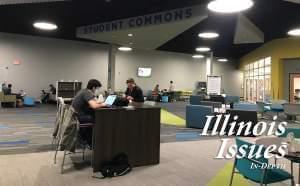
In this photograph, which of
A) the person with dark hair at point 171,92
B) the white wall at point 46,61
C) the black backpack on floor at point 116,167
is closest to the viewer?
the black backpack on floor at point 116,167

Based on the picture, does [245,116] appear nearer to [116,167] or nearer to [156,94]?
[116,167]

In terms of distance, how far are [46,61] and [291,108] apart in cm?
1187

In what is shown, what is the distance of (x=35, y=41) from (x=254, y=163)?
1441cm

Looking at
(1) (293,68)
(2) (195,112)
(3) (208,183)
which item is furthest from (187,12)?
(1) (293,68)

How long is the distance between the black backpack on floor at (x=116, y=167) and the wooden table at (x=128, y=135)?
76 mm

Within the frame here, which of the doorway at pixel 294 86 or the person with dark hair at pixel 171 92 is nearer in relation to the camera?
the doorway at pixel 294 86

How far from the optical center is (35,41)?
15031 mm

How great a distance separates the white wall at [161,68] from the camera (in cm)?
1856

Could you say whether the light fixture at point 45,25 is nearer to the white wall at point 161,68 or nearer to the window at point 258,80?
the white wall at point 161,68

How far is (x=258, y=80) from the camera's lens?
1878 centimetres

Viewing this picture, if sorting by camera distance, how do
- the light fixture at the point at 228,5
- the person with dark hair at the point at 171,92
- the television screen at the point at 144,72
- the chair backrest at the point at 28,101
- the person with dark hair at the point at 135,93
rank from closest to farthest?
1. the person with dark hair at the point at 135,93
2. the light fixture at the point at 228,5
3. the chair backrest at the point at 28,101
4. the television screen at the point at 144,72
5. the person with dark hair at the point at 171,92

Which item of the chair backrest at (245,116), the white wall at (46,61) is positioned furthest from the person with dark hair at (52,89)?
the chair backrest at (245,116)

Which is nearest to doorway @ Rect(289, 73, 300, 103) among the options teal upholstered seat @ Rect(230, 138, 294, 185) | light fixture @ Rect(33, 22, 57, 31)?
light fixture @ Rect(33, 22, 57, 31)

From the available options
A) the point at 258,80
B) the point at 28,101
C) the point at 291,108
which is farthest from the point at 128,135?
the point at 258,80
